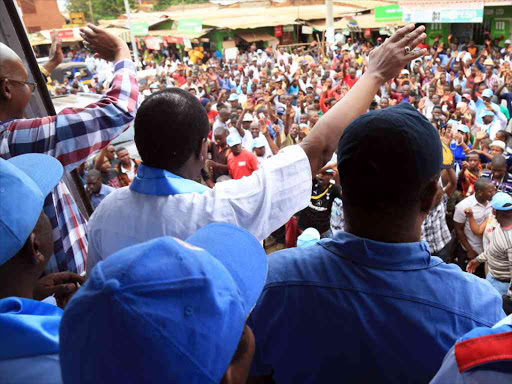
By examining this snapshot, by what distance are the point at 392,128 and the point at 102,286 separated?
68 centimetres

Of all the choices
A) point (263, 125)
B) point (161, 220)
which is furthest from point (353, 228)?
point (263, 125)

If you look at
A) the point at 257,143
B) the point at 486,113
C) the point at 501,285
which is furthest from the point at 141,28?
the point at 501,285

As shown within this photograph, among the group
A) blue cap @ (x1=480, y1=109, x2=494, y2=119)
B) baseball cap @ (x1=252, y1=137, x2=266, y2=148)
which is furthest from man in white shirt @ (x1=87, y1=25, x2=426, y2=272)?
blue cap @ (x1=480, y1=109, x2=494, y2=119)

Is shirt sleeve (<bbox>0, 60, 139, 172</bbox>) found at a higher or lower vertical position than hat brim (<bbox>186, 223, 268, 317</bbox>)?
higher

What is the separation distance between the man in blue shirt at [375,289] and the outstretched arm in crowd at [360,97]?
0.69 feet

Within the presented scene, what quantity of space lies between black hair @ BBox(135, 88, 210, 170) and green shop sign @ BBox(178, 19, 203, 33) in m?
18.9

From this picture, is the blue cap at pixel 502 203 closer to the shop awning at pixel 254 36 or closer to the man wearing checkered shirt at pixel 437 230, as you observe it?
the man wearing checkered shirt at pixel 437 230

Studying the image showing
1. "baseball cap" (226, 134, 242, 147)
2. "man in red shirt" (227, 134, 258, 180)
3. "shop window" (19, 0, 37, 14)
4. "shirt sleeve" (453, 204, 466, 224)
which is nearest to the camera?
"shirt sleeve" (453, 204, 466, 224)

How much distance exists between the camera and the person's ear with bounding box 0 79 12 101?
1.53 m

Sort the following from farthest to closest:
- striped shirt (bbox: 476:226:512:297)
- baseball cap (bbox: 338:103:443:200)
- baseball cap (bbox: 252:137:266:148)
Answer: baseball cap (bbox: 252:137:266:148), striped shirt (bbox: 476:226:512:297), baseball cap (bbox: 338:103:443:200)

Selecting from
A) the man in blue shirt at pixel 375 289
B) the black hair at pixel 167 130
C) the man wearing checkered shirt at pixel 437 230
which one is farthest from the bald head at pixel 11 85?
the man wearing checkered shirt at pixel 437 230

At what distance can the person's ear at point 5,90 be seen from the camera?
1526mm

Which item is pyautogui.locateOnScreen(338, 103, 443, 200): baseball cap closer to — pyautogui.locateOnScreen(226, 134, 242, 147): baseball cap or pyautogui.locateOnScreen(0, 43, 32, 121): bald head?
pyautogui.locateOnScreen(0, 43, 32, 121): bald head

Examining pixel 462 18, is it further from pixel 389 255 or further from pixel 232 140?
pixel 389 255
